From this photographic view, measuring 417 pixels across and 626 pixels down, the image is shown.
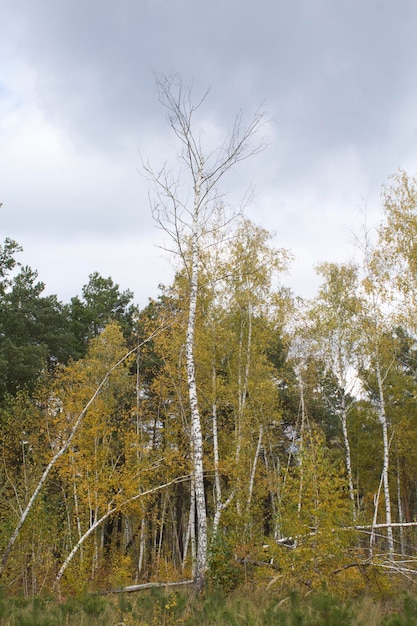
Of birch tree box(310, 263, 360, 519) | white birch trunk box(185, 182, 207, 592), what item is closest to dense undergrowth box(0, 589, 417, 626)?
white birch trunk box(185, 182, 207, 592)

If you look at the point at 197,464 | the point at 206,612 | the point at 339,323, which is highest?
the point at 339,323

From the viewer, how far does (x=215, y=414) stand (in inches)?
628

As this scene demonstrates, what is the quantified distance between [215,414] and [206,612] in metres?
9.61

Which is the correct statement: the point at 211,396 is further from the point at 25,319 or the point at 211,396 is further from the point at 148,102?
the point at 25,319

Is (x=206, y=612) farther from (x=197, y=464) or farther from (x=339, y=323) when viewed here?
(x=339, y=323)

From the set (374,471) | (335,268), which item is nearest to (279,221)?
(335,268)

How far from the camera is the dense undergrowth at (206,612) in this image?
5.26 meters

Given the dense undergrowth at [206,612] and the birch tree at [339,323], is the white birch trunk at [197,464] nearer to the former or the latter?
the dense undergrowth at [206,612]

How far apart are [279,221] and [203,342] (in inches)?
236

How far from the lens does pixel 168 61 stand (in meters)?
12.1

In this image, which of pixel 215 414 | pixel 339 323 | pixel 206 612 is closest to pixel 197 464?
pixel 206 612

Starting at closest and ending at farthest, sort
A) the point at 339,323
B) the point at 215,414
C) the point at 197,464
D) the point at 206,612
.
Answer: the point at 206,612 → the point at 197,464 → the point at 215,414 → the point at 339,323

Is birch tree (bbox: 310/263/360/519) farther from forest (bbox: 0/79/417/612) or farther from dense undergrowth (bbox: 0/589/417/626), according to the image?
dense undergrowth (bbox: 0/589/417/626)

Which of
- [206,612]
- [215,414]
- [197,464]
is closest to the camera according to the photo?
Result: [206,612]
